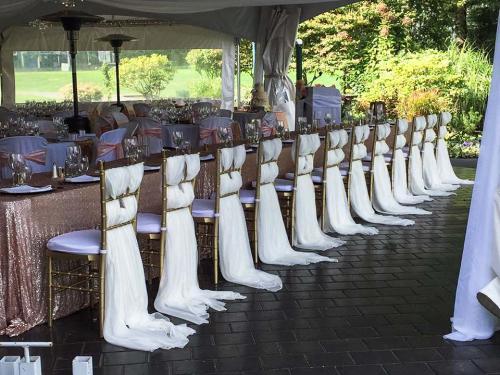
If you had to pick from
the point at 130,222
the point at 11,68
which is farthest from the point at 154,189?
the point at 11,68

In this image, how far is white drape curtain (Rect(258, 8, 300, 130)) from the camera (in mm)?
11484

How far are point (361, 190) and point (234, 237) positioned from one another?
7.98ft

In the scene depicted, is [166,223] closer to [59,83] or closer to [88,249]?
[88,249]

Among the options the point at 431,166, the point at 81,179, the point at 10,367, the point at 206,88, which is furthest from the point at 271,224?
the point at 206,88

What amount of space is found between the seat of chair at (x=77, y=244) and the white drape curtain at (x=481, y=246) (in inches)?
84.5

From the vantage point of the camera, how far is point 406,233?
262 inches

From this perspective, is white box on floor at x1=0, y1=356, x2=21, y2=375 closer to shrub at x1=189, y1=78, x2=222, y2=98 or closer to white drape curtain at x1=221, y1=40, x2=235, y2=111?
white drape curtain at x1=221, y1=40, x2=235, y2=111

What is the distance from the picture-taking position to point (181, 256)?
4.54m

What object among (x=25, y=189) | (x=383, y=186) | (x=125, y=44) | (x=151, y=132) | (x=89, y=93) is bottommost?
(x=383, y=186)

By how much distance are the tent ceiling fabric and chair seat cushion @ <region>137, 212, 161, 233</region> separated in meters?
4.93

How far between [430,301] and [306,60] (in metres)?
13.5

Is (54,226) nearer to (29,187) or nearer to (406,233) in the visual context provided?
(29,187)

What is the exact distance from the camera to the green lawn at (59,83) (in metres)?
15.2

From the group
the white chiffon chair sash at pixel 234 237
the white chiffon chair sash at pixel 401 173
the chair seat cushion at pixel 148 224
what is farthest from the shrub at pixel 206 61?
the chair seat cushion at pixel 148 224
